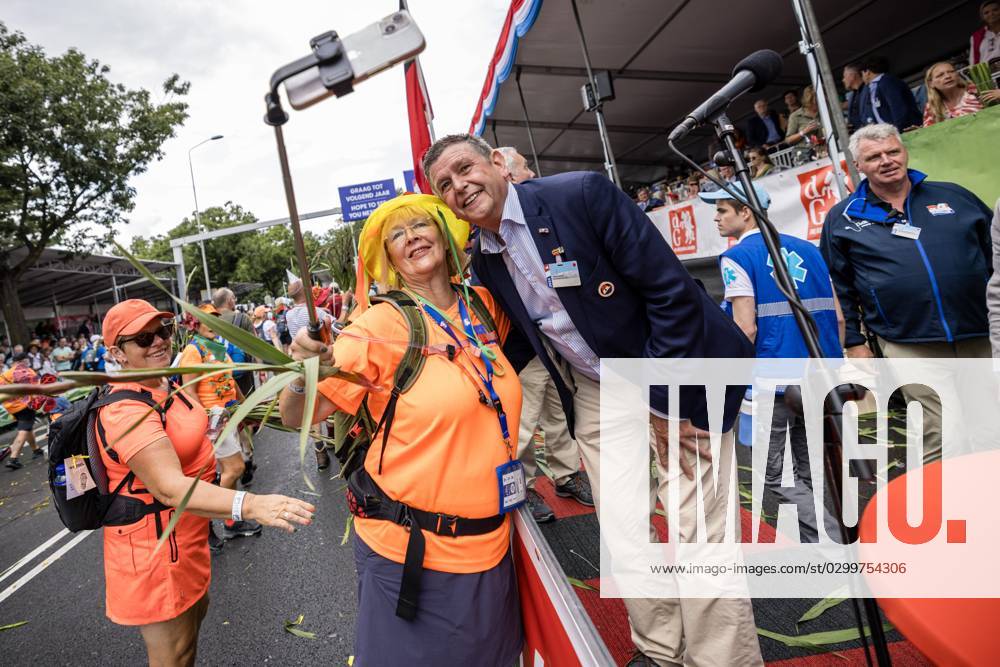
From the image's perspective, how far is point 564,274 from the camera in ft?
5.91

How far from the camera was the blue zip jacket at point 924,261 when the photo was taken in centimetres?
271

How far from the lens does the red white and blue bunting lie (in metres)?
4.90

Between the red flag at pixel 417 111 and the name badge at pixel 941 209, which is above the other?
the red flag at pixel 417 111

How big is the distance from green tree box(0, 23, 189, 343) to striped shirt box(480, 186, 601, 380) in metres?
20.1

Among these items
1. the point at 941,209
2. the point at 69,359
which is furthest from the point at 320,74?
the point at 69,359

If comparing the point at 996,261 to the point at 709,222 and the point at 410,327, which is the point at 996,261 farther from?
the point at 709,222

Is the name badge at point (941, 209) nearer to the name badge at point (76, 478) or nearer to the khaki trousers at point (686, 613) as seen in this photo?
the khaki trousers at point (686, 613)

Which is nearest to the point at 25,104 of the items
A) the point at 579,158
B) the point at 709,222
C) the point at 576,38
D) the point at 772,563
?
the point at 579,158

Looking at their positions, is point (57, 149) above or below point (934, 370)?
above

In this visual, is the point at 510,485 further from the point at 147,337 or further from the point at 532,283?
the point at 147,337

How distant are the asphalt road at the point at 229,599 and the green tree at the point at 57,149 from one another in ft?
52.4

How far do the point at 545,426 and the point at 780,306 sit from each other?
2.07 meters

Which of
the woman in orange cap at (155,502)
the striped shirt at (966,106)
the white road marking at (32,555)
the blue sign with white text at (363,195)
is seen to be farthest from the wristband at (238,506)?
the blue sign with white text at (363,195)

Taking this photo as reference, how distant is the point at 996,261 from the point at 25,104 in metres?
21.8
